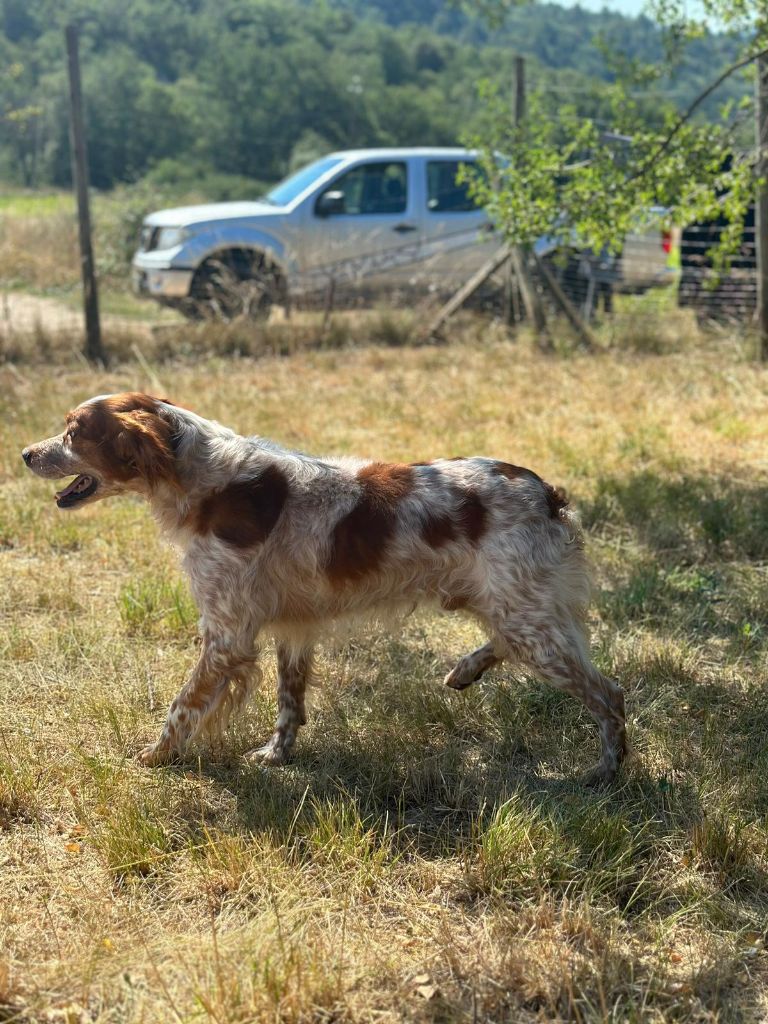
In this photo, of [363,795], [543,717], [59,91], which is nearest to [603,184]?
[543,717]

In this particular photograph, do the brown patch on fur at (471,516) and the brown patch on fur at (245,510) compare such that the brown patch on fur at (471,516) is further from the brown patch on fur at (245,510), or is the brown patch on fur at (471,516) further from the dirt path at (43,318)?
the dirt path at (43,318)

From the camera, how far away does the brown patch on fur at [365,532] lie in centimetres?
355

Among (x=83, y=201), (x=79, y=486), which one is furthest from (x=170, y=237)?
(x=79, y=486)

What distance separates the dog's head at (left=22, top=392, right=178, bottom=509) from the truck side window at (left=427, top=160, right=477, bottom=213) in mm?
9330

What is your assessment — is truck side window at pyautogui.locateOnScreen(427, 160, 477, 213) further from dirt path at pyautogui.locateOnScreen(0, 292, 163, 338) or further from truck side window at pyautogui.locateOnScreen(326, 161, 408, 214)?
dirt path at pyautogui.locateOnScreen(0, 292, 163, 338)

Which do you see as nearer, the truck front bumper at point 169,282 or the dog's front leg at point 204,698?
the dog's front leg at point 204,698

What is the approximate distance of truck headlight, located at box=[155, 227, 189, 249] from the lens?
11406 millimetres

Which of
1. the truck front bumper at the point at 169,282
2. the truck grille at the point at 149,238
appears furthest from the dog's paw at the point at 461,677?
the truck grille at the point at 149,238

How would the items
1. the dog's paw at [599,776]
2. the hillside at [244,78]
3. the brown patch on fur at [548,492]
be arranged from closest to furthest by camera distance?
the dog's paw at [599,776], the brown patch on fur at [548,492], the hillside at [244,78]

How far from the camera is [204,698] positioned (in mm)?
A: 3580

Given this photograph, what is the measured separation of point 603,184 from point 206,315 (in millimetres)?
5270

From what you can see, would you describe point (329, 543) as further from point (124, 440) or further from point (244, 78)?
point (244, 78)

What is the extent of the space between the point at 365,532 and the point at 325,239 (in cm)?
855

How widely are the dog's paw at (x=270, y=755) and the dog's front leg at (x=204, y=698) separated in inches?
8.6
